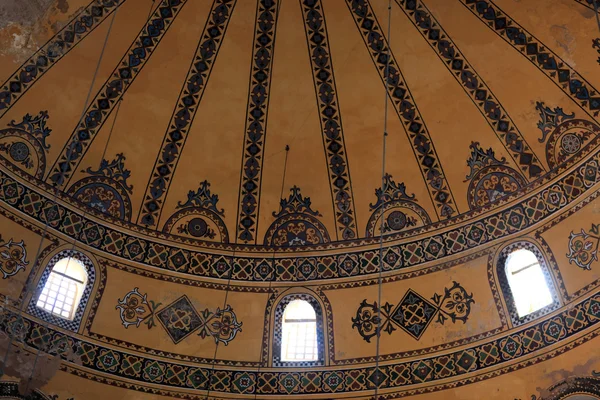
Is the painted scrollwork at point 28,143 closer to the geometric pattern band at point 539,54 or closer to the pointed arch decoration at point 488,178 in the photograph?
the pointed arch decoration at point 488,178

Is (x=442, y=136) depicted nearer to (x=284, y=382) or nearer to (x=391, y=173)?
(x=391, y=173)

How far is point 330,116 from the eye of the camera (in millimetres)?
15773

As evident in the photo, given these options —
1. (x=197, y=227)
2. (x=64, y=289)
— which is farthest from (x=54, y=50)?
(x=64, y=289)

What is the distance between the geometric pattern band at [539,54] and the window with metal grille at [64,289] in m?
7.63

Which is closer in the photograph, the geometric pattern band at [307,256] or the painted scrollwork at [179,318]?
the geometric pattern band at [307,256]

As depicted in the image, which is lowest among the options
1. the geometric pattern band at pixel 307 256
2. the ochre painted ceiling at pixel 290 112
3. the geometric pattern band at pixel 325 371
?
the geometric pattern band at pixel 325 371

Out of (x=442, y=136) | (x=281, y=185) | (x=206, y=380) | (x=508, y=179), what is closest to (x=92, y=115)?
(x=281, y=185)

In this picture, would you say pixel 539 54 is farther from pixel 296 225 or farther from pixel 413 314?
pixel 296 225

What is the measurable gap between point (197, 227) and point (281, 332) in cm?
238

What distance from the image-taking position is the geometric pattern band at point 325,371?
13.0m

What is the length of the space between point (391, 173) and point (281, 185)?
1.93m

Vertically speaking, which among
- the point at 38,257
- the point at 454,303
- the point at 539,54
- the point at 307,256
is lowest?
the point at 454,303

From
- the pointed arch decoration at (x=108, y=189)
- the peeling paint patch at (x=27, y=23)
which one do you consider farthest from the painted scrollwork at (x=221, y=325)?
the peeling paint patch at (x=27, y=23)

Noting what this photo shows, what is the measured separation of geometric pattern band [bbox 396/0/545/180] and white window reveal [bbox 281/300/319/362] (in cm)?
422
